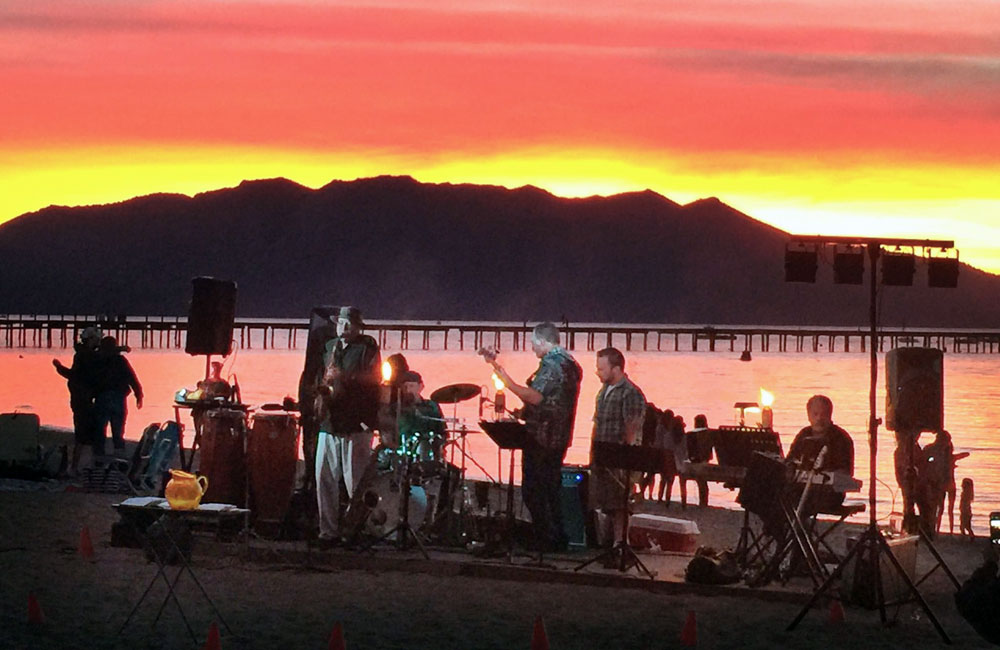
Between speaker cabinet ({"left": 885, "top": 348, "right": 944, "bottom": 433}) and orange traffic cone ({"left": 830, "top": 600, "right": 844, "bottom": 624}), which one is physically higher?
speaker cabinet ({"left": 885, "top": 348, "right": 944, "bottom": 433})

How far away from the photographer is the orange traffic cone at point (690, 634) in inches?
408

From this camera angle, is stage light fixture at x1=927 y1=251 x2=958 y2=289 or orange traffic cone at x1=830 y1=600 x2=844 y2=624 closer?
orange traffic cone at x1=830 y1=600 x2=844 y2=624

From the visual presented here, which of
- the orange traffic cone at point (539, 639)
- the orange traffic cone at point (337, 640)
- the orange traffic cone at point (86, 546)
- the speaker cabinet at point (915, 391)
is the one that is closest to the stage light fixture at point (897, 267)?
the speaker cabinet at point (915, 391)

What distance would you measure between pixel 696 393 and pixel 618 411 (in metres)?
56.6

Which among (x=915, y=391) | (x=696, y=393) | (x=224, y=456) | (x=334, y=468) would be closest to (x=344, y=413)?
(x=334, y=468)

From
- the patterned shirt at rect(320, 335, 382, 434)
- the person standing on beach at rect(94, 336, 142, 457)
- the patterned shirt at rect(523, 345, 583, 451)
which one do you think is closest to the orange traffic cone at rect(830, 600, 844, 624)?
the patterned shirt at rect(523, 345, 583, 451)

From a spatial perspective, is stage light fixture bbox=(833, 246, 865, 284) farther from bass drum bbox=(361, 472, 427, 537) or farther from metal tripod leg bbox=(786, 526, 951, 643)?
bass drum bbox=(361, 472, 427, 537)

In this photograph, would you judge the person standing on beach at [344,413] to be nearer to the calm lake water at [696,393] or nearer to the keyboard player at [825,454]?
the calm lake water at [696,393]

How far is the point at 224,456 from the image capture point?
46.2 ft

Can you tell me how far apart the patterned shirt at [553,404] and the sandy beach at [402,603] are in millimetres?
951

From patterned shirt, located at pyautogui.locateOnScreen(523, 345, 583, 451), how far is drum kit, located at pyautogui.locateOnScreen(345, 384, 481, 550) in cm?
51

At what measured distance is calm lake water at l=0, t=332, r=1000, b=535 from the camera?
36.6 metres

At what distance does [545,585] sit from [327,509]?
1991 millimetres

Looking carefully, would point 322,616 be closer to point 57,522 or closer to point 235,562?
point 235,562
